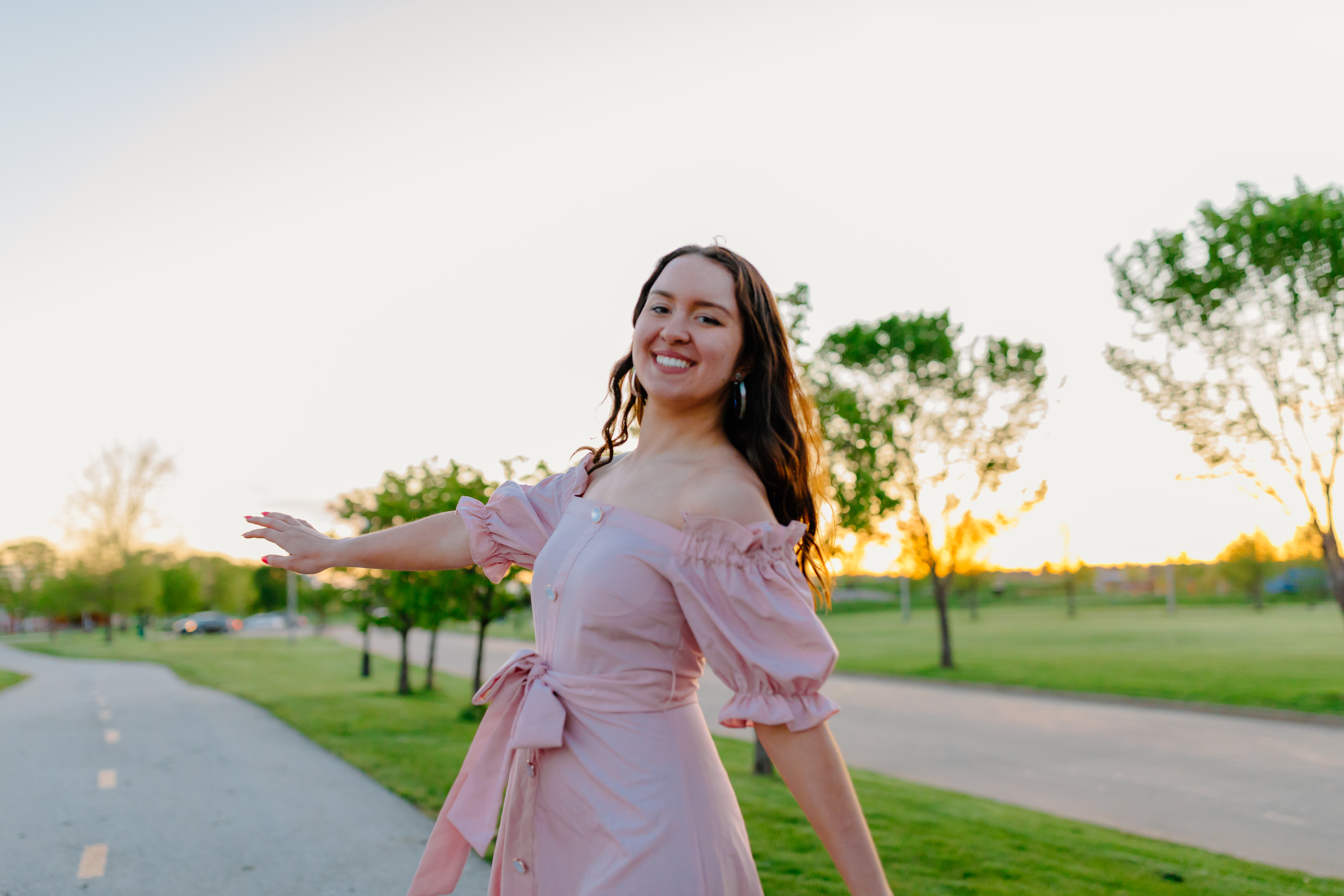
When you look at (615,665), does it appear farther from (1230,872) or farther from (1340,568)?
(1340,568)

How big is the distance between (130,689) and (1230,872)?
1901 centimetres

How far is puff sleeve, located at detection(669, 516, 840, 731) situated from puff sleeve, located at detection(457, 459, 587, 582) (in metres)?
0.53

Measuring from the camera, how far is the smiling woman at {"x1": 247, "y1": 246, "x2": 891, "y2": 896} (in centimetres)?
156

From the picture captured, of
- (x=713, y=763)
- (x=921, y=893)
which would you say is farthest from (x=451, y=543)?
(x=921, y=893)

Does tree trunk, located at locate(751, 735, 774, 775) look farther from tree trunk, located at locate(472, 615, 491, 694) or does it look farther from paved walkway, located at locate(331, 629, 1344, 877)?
tree trunk, located at locate(472, 615, 491, 694)

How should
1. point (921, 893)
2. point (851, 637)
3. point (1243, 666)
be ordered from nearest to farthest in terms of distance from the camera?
point (921, 893), point (1243, 666), point (851, 637)

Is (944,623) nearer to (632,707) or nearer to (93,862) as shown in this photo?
(93,862)

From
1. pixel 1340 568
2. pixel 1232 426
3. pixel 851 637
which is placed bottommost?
pixel 851 637

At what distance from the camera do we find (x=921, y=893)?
5832mm

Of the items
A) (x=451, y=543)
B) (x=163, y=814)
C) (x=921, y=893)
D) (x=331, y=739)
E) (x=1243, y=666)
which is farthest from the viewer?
(x=1243, y=666)

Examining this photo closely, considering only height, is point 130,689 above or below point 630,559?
below

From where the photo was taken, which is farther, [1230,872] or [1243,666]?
[1243,666]

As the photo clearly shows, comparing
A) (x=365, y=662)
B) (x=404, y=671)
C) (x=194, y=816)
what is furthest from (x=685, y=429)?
(x=365, y=662)

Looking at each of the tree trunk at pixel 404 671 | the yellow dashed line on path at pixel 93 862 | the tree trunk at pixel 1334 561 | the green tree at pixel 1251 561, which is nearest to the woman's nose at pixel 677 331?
the yellow dashed line on path at pixel 93 862
